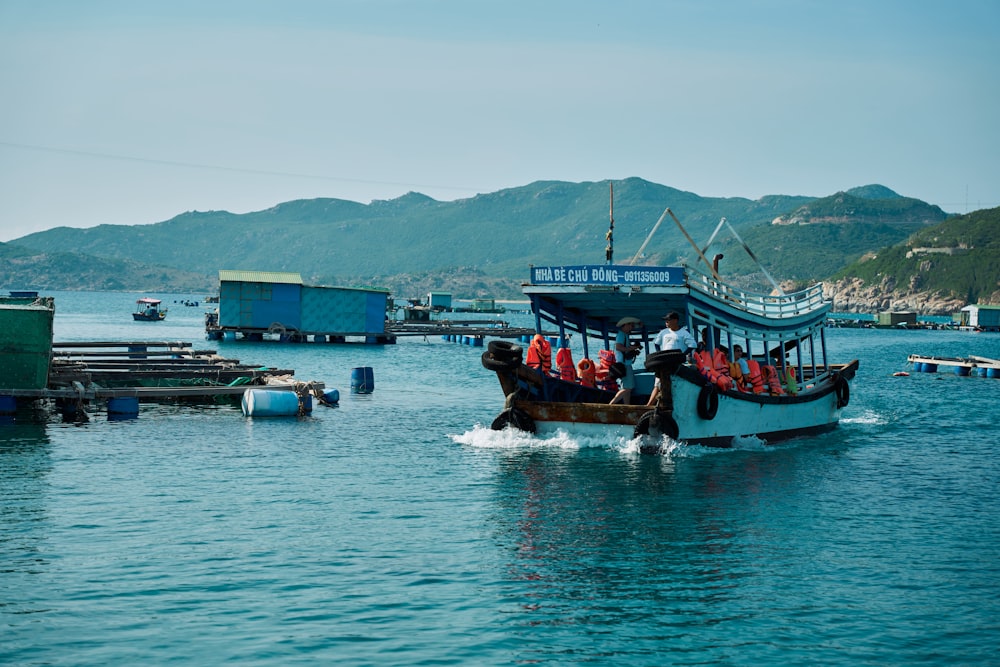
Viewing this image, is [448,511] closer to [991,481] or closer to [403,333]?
[991,481]

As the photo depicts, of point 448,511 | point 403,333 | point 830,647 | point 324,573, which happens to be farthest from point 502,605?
point 403,333

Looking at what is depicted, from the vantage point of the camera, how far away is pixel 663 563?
18.0 meters

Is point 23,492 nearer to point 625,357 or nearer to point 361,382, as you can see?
point 625,357

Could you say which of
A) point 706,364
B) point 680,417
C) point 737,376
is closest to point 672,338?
point 706,364

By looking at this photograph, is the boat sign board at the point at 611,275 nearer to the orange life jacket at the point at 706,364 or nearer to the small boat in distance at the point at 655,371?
the small boat in distance at the point at 655,371

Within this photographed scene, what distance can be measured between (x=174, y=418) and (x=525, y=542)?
66.2 ft

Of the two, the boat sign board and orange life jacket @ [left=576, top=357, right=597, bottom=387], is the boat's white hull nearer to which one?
orange life jacket @ [left=576, top=357, right=597, bottom=387]

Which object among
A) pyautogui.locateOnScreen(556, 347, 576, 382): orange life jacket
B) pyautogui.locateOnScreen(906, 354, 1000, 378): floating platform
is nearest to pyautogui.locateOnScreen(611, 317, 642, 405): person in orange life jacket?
pyautogui.locateOnScreen(556, 347, 576, 382): orange life jacket

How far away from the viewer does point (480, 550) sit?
1859 centimetres

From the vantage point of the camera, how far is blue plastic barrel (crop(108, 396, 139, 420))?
35094 millimetres

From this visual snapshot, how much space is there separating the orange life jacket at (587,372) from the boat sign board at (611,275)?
2861 millimetres

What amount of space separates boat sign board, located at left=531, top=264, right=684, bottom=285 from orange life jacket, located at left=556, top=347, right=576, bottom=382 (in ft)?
6.60

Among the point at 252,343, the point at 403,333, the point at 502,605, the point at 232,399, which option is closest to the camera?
the point at 502,605

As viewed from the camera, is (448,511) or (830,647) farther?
(448,511)
